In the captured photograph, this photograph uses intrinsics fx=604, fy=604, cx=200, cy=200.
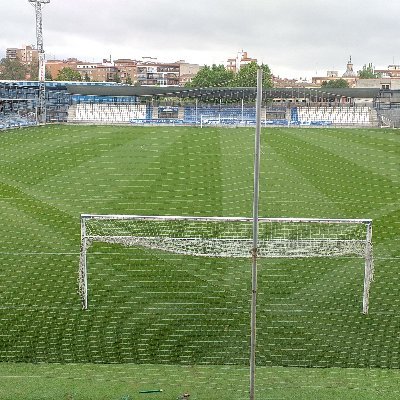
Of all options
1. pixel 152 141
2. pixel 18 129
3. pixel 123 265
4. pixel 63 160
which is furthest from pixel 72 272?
pixel 18 129

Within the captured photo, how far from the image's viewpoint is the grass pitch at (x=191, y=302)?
233 inches

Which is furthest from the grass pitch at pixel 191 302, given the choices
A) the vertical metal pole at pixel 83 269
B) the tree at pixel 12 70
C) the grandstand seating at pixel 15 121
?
the tree at pixel 12 70

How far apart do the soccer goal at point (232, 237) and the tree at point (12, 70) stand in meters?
81.7

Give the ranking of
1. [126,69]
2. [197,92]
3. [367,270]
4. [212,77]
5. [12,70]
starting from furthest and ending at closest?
[126,69]
[12,70]
[212,77]
[197,92]
[367,270]

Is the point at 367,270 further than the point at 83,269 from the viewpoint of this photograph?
No

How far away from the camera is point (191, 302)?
306 inches

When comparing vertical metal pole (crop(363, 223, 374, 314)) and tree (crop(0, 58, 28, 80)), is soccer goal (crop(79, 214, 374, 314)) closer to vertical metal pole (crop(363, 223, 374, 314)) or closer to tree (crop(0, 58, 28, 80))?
vertical metal pole (crop(363, 223, 374, 314))

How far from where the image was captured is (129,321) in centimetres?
723

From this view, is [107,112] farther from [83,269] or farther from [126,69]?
[126,69]

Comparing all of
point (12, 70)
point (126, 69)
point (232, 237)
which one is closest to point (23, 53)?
point (126, 69)

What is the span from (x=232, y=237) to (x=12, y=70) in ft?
275

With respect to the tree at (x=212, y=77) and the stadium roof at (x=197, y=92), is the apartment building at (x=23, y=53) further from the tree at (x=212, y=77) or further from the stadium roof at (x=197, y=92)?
the stadium roof at (x=197, y=92)

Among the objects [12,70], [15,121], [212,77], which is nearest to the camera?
[15,121]

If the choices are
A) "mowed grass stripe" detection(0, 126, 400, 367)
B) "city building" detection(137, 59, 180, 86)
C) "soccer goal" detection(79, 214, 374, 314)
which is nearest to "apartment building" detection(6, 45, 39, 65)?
"city building" detection(137, 59, 180, 86)
